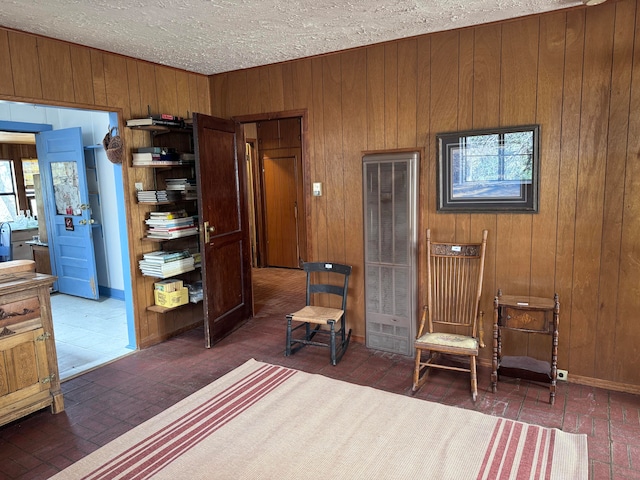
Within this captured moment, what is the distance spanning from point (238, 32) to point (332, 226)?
5.94 feet

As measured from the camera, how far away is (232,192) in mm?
Answer: 4340

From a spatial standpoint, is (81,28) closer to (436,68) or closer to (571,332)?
(436,68)

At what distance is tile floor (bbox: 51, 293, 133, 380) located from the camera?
3.79m

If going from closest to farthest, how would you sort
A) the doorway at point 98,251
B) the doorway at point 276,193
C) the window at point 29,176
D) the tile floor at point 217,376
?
the tile floor at point 217,376 < the doorway at point 98,251 < the doorway at point 276,193 < the window at point 29,176

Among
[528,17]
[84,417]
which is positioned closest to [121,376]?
[84,417]

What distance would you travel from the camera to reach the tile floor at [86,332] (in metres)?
3.79

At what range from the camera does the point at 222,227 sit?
13.7ft

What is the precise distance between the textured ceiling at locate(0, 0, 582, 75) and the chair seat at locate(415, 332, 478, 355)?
2223 mm

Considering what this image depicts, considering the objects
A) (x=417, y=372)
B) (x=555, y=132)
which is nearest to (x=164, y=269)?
(x=417, y=372)

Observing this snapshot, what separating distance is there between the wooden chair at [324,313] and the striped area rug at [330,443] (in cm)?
63

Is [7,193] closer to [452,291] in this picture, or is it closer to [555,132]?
[452,291]

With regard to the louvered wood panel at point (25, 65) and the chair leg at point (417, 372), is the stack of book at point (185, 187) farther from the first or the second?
the chair leg at point (417, 372)

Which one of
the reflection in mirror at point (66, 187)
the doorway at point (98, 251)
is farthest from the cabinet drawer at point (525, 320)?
the reflection in mirror at point (66, 187)

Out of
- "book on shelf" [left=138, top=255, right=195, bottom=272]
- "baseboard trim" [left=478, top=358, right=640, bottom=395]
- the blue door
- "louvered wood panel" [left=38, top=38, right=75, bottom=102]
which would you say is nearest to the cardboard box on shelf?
"book on shelf" [left=138, top=255, right=195, bottom=272]
